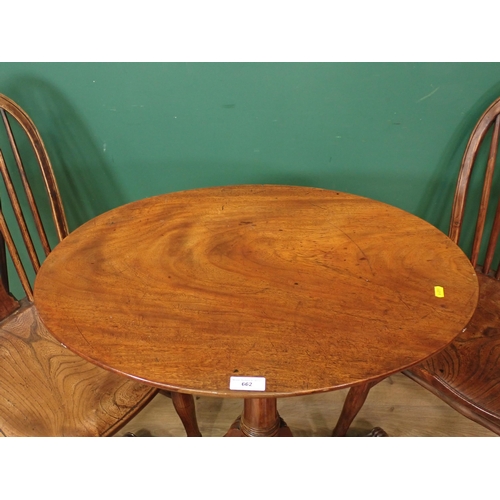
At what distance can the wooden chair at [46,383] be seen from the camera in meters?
1.01

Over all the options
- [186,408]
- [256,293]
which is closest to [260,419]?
[186,408]

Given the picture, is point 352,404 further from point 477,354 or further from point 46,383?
point 46,383

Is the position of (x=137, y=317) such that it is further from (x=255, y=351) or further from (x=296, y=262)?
(x=296, y=262)

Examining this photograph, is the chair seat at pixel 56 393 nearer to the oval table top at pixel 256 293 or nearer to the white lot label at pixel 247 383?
the oval table top at pixel 256 293

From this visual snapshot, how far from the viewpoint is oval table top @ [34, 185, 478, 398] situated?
758mm

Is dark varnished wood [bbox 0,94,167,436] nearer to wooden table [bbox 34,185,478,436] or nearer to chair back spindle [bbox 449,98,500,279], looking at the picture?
wooden table [bbox 34,185,478,436]

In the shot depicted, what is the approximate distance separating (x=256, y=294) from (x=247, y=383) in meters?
0.21

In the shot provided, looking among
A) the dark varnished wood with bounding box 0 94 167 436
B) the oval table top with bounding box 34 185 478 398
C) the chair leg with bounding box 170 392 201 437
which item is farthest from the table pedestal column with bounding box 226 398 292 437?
the oval table top with bounding box 34 185 478 398

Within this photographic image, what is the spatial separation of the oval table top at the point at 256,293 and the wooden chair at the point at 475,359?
23cm

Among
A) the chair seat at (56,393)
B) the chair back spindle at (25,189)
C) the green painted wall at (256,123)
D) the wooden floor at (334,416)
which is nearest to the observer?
the chair seat at (56,393)

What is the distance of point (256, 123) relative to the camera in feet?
4.69

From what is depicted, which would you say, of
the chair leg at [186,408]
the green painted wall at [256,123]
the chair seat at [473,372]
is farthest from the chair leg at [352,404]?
the green painted wall at [256,123]

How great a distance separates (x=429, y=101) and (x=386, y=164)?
205 mm

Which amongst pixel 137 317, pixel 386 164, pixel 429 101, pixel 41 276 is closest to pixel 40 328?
pixel 41 276
